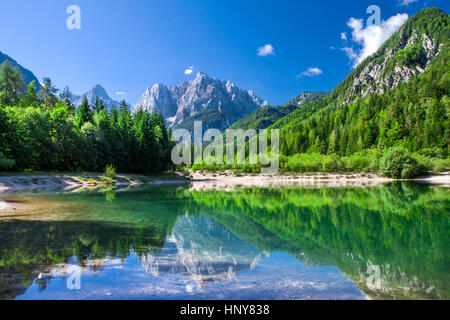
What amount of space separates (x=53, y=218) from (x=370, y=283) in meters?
13.4

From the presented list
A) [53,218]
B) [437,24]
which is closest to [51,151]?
[53,218]

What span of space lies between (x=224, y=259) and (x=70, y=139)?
4537 cm

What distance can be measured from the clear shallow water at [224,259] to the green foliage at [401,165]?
51154 mm

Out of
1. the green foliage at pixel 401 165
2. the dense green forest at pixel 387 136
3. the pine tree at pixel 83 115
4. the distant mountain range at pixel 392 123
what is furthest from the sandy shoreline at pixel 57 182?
the distant mountain range at pixel 392 123

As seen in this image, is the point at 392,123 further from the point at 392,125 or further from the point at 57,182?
the point at 57,182

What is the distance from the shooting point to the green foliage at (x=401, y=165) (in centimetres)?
5606

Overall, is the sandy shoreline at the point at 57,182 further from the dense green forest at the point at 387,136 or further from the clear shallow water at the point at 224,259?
the dense green forest at the point at 387,136

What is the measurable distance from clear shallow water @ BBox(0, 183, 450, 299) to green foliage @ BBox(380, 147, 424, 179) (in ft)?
168

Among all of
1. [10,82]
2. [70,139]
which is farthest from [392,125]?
[10,82]

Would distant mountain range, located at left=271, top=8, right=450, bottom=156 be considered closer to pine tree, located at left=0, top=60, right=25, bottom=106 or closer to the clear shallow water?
the clear shallow water

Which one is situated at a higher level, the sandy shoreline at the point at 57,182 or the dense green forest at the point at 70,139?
the dense green forest at the point at 70,139

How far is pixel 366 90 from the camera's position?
18888cm

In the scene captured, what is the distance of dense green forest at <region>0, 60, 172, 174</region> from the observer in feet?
119
